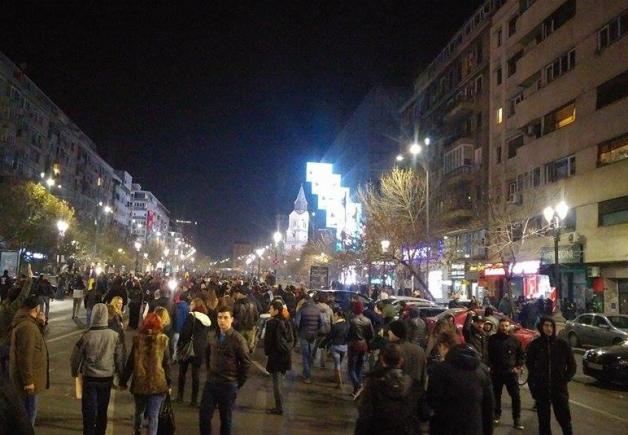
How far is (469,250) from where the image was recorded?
152 feet

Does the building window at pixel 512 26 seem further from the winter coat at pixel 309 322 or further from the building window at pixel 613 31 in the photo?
the winter coat at pixel 309 322

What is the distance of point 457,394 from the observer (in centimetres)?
503

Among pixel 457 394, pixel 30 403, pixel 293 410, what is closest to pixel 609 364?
pixel 293 410

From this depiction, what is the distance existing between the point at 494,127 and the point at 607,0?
15.1 metres

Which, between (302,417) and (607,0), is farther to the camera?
(607,0)

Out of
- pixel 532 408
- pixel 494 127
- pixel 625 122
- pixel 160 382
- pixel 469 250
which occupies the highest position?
pixel 494 127

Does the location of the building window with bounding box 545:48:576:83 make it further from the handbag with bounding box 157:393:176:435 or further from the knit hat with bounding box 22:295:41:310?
the handbag with bounding box 157:393:176:435

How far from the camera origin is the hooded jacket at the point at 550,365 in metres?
7.95

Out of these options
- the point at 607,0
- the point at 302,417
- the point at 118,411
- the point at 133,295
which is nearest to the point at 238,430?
the point at 302,417

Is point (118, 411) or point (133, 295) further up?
point (133, 295)

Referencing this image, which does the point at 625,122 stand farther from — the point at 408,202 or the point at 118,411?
the point at 118,411

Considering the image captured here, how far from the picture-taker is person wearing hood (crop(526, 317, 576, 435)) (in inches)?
311

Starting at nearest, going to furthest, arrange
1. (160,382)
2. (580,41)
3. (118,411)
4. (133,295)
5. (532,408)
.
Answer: (160,382)
(118,411)
(532,408)
(133,295)
(580,41)

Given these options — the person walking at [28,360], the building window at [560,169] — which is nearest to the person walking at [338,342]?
the person walking at [28,360]
